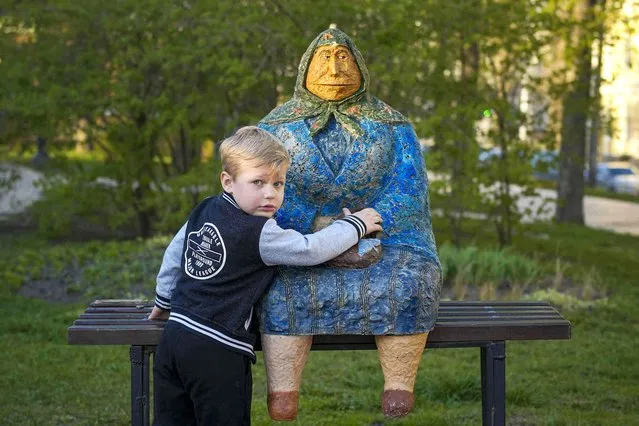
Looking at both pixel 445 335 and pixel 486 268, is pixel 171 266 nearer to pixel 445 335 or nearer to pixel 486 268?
pixel 445 335

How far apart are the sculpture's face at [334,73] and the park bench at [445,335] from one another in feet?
3.37

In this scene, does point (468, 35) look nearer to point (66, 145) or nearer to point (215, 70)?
point (215, 70)

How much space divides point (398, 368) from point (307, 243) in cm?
66

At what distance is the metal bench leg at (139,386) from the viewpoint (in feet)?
14.7

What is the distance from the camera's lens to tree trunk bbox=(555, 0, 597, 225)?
11.2m

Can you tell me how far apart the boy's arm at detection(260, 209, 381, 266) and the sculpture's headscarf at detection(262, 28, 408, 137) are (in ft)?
1.66

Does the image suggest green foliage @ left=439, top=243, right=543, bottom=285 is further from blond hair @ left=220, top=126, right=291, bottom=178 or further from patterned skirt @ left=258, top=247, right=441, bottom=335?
blond hair @ left=220, top=126, right=291, bottom=178

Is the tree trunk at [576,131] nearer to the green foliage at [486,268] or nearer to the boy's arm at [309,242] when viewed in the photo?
the green foliage at [486,268]

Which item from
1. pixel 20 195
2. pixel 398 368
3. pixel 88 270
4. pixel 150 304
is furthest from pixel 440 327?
pixel 20 195

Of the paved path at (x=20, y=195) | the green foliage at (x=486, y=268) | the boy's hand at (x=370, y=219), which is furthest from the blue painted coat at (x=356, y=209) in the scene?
the paved path at (x=20, y=195)

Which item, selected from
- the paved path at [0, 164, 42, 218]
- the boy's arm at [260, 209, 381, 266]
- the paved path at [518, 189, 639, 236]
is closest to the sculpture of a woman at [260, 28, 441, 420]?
the boy's arm at [260, 209, 381, 266]

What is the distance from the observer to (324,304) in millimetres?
4340

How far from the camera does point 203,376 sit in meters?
4.04

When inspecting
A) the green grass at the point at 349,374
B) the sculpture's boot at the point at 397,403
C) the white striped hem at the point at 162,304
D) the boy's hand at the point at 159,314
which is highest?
the white striped hem at the point at 162,304
